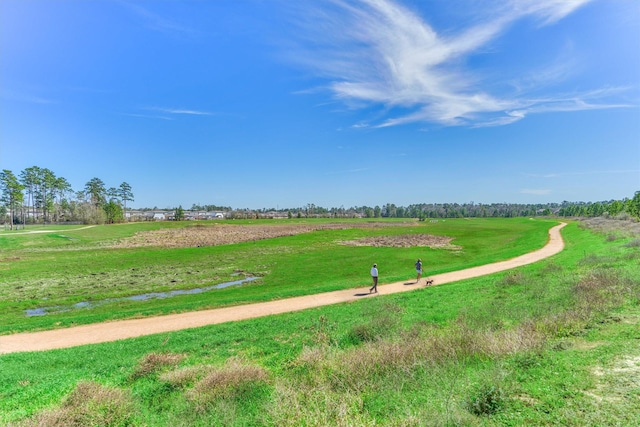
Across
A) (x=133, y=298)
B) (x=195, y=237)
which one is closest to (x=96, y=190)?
(x=195, y=237)

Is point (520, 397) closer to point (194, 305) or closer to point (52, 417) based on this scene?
point (52, 417)

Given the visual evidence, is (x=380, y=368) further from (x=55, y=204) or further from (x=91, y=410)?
(x=55, y=204)

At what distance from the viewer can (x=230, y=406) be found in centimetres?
626

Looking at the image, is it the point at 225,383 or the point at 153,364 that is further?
the point at 153,364

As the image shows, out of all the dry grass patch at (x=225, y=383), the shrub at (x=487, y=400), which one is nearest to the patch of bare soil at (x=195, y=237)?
the dry grass patch at (x=225, y=383)

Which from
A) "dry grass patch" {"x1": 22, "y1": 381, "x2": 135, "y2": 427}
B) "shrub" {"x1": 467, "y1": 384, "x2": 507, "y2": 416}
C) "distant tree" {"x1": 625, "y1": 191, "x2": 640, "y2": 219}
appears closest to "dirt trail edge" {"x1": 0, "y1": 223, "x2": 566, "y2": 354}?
"dry grass patch" {"x1": 22, "y1": 381, "x2": 135, "y2": 427}

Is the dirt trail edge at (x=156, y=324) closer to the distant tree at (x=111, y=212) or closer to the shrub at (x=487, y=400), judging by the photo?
the shrub at (x=487, y=400)

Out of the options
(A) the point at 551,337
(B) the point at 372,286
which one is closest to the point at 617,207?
(B) the point at 372,286

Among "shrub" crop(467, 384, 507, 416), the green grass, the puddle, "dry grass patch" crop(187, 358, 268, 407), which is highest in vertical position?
"shrub" crop(467, 384, 507, 416)

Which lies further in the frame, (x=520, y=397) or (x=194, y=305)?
(x=194, y=305)

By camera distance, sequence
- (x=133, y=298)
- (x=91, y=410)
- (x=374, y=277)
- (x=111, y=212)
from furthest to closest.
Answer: (x=111, y=212) → (x=133, y=298) → (x=374, y=277) → (x=91, y=410)

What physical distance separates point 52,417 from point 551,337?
434 inches

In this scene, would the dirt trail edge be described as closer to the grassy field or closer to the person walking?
the person walking

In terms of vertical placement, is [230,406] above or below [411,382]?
below
